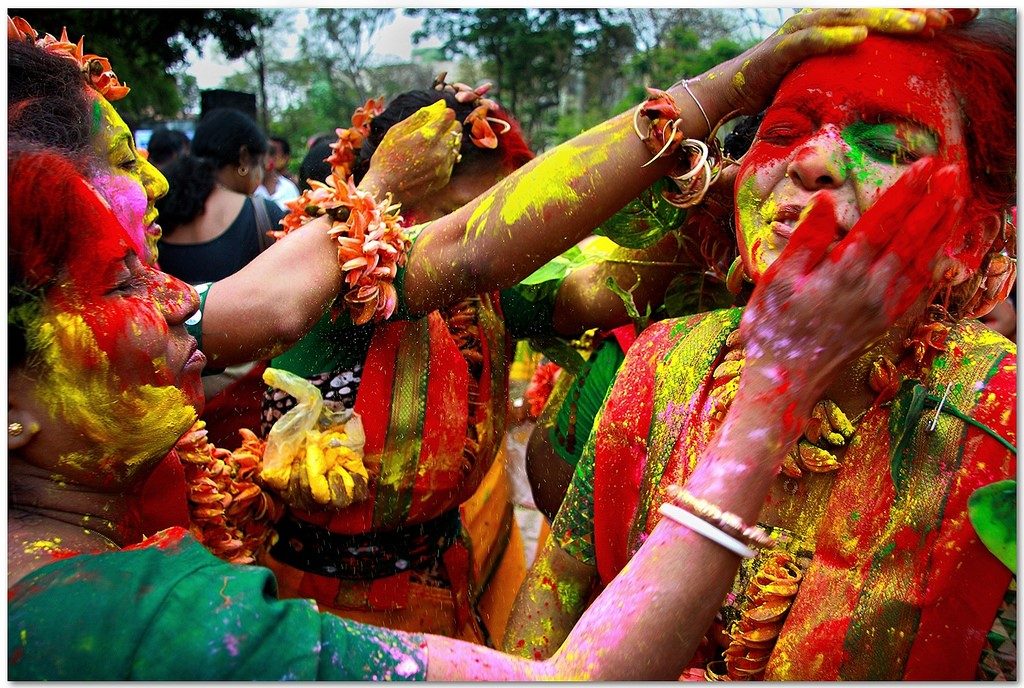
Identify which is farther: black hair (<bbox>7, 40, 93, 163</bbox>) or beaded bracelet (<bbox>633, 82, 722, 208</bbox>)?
beaded bracelet (<bbox>633, 82, 722, 208</bbox>)

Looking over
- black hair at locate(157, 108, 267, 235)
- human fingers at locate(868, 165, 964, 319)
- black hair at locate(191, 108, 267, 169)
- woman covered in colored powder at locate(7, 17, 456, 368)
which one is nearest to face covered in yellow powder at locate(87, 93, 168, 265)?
woman covered in colored powder at locate(7, 17, 456, 368)

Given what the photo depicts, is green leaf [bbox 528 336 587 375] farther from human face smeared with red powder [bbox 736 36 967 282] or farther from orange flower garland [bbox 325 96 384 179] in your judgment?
human face smeared with red powder [bbox 736 36 967 282]

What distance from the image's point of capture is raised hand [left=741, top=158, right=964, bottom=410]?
1.20 m

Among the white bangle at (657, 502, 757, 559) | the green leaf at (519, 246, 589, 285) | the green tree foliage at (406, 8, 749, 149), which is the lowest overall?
the green tree foliage at (406, 8, 749, 149)

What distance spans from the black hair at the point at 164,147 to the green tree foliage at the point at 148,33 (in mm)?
277

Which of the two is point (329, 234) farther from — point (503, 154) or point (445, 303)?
point (503, 154)

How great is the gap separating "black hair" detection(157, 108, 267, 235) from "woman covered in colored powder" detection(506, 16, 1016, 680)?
11.8 ft

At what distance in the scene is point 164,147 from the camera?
6910mm

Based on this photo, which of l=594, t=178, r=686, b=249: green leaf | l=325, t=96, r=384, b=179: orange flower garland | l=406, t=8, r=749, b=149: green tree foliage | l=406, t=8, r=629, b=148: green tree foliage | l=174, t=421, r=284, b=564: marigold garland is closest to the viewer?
l=174, t=421, r=284, b=564: marigold garland

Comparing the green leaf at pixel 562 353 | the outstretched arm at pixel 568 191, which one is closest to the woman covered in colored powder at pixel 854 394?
the outstretched arm at pixel 568 191

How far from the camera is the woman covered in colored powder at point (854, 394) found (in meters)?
1.25

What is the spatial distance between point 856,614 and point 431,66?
17.1 m

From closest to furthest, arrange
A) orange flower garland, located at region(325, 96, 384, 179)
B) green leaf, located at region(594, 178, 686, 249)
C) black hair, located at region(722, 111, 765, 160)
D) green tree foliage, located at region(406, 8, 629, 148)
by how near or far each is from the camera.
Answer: green leaf, located at region(594, 178, 686, 249) → black hair, located at region(722, 111, 765, 160) → orange flower garland, located at region(325, 96, 384, 179) → green tree foliage, located at region(406, 8, 629, 148)

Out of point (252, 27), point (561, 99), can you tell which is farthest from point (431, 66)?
point (252, 27)
